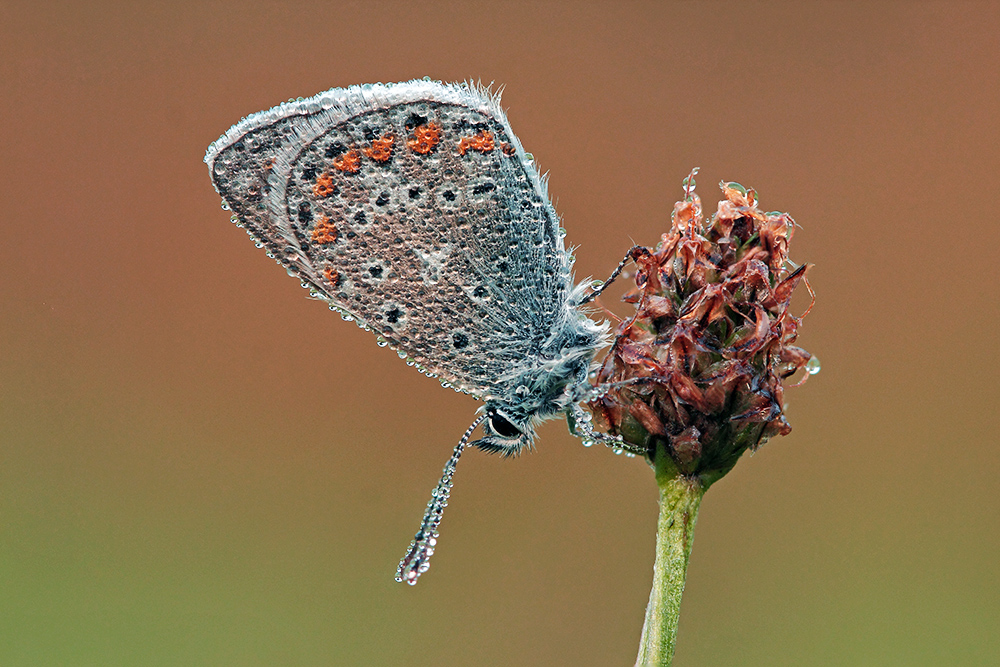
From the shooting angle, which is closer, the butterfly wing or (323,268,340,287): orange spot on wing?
the butterfly wing

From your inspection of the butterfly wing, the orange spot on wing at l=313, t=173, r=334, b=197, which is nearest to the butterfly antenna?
the butterfly wing

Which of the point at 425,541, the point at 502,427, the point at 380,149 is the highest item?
the point at 380,149

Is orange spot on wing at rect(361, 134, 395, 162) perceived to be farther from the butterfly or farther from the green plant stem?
the green plant stem

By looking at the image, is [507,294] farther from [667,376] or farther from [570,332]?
[667,376]

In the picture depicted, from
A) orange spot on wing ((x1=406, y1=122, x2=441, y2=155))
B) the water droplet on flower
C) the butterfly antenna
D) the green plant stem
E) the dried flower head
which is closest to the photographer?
the green plant stem

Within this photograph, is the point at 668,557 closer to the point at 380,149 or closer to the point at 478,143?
the point at 478,143

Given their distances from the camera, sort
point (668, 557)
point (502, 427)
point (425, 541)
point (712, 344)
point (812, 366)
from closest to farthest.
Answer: point (668, 557) < point (712, 344) < point (812, 366) < point (425, 541) < point (502, 427)

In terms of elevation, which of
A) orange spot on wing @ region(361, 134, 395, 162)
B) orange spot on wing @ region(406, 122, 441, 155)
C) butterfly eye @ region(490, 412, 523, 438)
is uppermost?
orange spot on wing @ region(406, 122, 441, 155)

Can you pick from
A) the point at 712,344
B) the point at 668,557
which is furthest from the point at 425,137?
the point at 668,557
